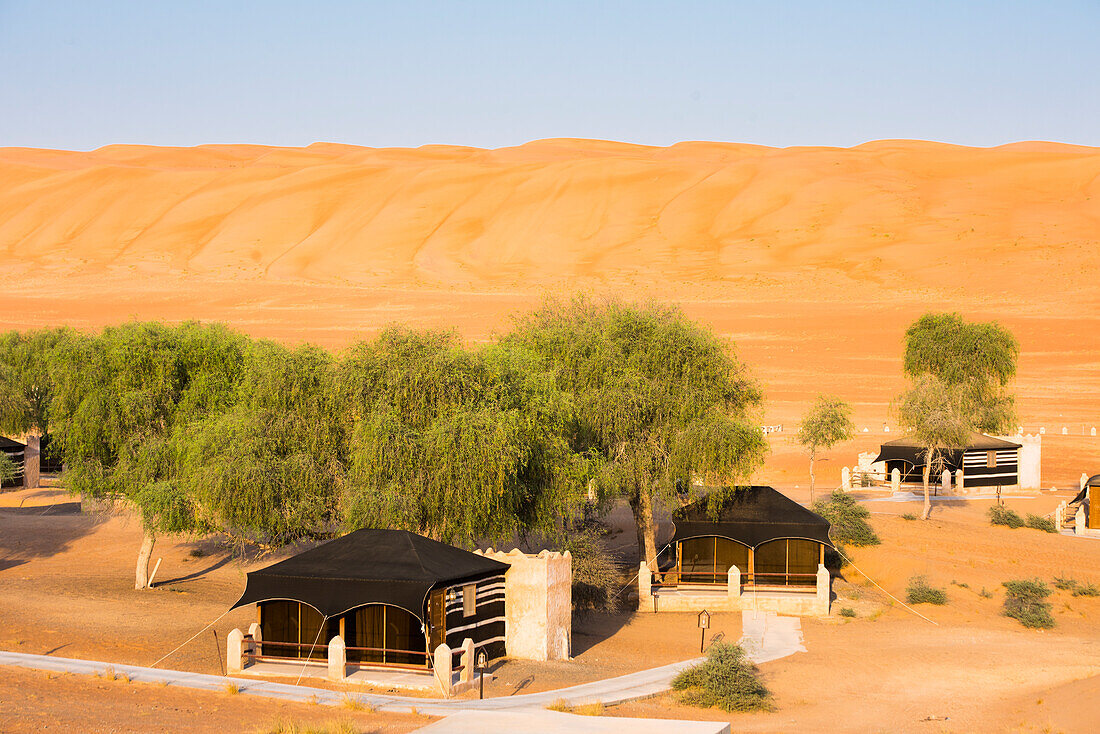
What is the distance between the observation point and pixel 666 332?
30656 millimetres

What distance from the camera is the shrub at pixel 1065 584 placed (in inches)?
1188

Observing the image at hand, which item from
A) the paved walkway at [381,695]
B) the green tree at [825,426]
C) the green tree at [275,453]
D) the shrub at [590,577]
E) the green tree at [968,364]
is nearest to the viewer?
the paved walkway at [381,695]

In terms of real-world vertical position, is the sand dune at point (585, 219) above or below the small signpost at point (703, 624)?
above

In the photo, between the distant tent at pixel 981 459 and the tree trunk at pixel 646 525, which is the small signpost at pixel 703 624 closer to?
the tree trunk at pixel 646 525

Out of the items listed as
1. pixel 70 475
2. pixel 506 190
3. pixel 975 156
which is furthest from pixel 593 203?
pixel 70 475

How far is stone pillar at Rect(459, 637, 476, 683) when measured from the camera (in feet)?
64.5

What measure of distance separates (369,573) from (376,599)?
57 cm

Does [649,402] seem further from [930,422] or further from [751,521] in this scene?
[930,422]

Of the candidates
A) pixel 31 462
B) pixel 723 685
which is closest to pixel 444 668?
pixel 723 685

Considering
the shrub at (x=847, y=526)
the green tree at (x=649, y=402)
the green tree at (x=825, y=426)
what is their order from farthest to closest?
1. the green tree at (x=825, y=426)
2. the shrub at (x=847, y=526)
3. the green tree at (x=649, y=402)

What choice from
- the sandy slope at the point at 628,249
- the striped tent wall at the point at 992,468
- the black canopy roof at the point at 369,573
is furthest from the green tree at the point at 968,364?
the black canopy roof at the point at 369,573

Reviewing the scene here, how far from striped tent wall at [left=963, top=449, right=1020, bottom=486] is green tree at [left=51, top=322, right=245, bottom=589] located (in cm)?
3328

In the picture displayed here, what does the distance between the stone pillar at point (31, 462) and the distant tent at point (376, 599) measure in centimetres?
2781

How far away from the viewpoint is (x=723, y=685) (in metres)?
19.8
